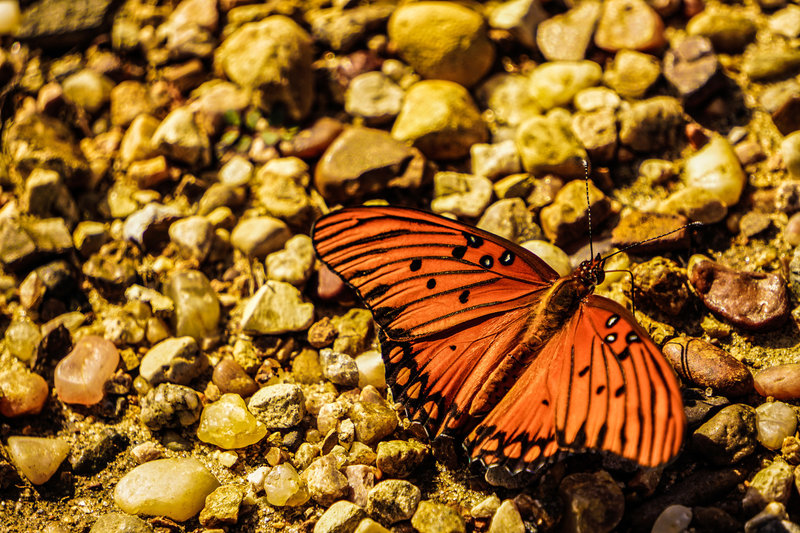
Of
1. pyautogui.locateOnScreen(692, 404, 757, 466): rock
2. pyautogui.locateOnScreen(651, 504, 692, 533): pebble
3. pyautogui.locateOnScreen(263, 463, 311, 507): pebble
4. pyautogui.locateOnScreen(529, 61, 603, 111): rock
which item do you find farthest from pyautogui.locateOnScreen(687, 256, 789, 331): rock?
pyautogui.locateOnScreen(263, 463, 311, 507): pebble

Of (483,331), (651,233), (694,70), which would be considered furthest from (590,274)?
(694,70)

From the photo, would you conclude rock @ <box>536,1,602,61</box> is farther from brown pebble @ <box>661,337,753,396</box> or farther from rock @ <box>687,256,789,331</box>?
brown pebble @ <box>661,337,753,396</box>

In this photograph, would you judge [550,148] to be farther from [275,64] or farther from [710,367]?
[275,64]

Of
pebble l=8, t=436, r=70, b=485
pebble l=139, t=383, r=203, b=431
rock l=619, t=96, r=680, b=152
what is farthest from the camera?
rock l=619, t=96, r=680, b=152

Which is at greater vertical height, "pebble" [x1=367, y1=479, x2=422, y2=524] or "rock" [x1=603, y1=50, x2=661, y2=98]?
"rock" [x1=603, y1=50, x2=661, y2=98]

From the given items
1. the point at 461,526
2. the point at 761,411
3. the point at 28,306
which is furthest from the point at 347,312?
the point at 761,411

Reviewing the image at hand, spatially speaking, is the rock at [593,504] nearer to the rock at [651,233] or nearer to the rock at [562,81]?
the rock at [651,233]

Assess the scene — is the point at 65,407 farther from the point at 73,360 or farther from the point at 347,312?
the point at 347,312
